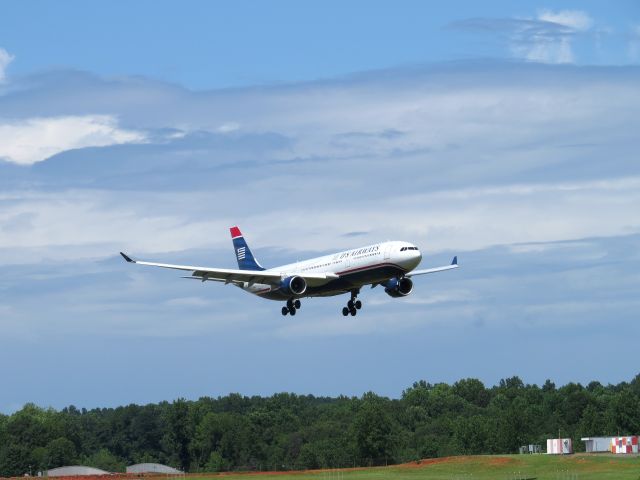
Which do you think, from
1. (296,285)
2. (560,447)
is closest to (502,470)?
(560,447)

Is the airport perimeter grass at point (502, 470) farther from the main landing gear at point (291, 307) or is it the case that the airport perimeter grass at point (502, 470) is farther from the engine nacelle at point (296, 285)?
the engine nacelle at point (296, 285)

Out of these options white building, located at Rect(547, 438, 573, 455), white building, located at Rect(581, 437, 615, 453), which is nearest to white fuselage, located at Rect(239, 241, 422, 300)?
white building, located at Rect(547, 438, 573, 455)

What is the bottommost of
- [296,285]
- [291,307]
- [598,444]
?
[598,444]

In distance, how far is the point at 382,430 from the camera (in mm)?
178000

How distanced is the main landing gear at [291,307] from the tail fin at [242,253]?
1909cm

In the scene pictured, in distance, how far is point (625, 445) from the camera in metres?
125

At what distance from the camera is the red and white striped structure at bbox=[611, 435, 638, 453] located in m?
124

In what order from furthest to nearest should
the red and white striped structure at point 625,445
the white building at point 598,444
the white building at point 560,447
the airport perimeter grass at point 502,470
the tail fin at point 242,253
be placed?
the white building at point 598,444 < the tail fin at point 242,253 < the white building at point 560,447 < the red and white striped structure at point 625,445 < the airport perimeter grass at point 502,470

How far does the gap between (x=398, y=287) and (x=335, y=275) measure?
17.9ft

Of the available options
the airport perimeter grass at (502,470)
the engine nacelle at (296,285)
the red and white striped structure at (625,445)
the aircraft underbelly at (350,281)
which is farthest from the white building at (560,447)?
the engine nacelle at (296,285)

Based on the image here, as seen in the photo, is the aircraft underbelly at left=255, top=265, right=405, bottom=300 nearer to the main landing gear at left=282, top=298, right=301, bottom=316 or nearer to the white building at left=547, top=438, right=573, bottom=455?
the main landing gear at left=282, top=298, right=301, bottom=316

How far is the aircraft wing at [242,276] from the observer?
10769cm

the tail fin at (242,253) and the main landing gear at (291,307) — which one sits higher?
the tail fin at (242,253)

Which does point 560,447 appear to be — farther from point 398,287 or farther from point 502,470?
point 398,287
